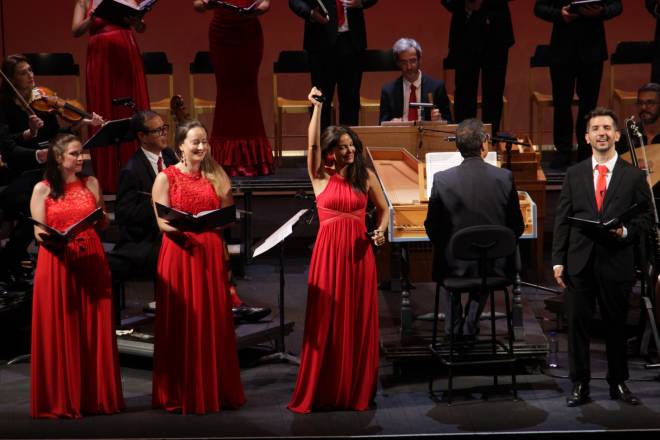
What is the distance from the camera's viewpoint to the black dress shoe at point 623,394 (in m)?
5.52

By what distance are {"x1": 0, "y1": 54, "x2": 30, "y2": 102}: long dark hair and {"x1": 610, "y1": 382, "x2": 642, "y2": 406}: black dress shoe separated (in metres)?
4.11

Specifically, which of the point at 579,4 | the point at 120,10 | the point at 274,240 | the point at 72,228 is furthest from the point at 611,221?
the point at 120,10

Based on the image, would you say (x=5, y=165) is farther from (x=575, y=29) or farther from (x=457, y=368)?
(x=575, y=29)

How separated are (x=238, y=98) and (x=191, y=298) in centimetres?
329

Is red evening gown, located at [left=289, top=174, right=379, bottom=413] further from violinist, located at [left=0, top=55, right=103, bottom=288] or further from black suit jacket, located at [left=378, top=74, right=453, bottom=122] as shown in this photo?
black suit jacket, located at [left=378, top=74, right=453, bottom=122]

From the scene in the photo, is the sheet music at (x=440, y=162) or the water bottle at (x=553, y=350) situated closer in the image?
the sheet music at (x=440, y=162)

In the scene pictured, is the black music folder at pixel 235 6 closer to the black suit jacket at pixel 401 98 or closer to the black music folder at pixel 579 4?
the black suit jacket at pixel 401 98

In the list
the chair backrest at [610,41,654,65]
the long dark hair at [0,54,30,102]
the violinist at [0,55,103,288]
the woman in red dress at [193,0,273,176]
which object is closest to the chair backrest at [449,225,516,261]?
the violinist at [0,55,103,288]

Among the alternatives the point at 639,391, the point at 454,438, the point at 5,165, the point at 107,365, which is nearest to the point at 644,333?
the point at 639,391

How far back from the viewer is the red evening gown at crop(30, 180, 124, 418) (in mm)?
5469

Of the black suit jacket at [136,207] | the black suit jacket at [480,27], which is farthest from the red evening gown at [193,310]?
the black suit jacket at [480,27]

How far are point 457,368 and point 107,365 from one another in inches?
77.0

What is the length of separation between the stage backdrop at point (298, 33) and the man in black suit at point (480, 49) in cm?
318

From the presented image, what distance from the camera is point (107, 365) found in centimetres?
554
